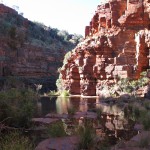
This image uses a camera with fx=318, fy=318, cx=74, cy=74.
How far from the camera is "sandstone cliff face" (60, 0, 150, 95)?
44.5 m

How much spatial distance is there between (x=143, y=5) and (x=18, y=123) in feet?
120

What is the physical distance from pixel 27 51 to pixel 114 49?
34.3 m

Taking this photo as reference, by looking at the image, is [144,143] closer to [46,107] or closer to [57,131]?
[57,131]

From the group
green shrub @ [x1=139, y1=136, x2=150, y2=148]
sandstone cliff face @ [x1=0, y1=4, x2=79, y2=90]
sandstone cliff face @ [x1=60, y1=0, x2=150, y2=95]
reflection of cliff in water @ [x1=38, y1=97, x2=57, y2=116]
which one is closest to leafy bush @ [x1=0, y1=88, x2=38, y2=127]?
reflection of cliff in water @ [x1=38, y1=97, x2=57, y2=116]

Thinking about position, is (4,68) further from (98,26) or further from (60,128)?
(60,128)

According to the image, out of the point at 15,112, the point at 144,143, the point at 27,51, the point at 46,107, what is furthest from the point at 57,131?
the point at 27,51

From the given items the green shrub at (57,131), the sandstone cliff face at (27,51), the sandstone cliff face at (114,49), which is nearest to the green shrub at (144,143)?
the green shrub at (57,131)

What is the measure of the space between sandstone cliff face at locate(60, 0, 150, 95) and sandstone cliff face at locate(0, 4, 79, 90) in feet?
65.7

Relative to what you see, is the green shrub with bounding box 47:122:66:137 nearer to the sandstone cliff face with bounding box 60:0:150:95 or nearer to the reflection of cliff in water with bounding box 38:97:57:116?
the reflection of cliff in water with bounding box 38:97:57:116

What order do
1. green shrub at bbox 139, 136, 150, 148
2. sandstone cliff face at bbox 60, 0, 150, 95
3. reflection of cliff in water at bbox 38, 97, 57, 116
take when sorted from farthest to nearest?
sandstone cliff face at bbox 60, 0, 150, 95, reflection of cliff in water at bbox 38, 97, 57, 116, green shrub at bbox 139, 136, 150, 148

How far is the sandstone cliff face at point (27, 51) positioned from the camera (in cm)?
7131

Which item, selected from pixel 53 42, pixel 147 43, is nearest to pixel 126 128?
pixel 147 43

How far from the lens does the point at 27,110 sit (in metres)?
16.2

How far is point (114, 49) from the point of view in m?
48.5
